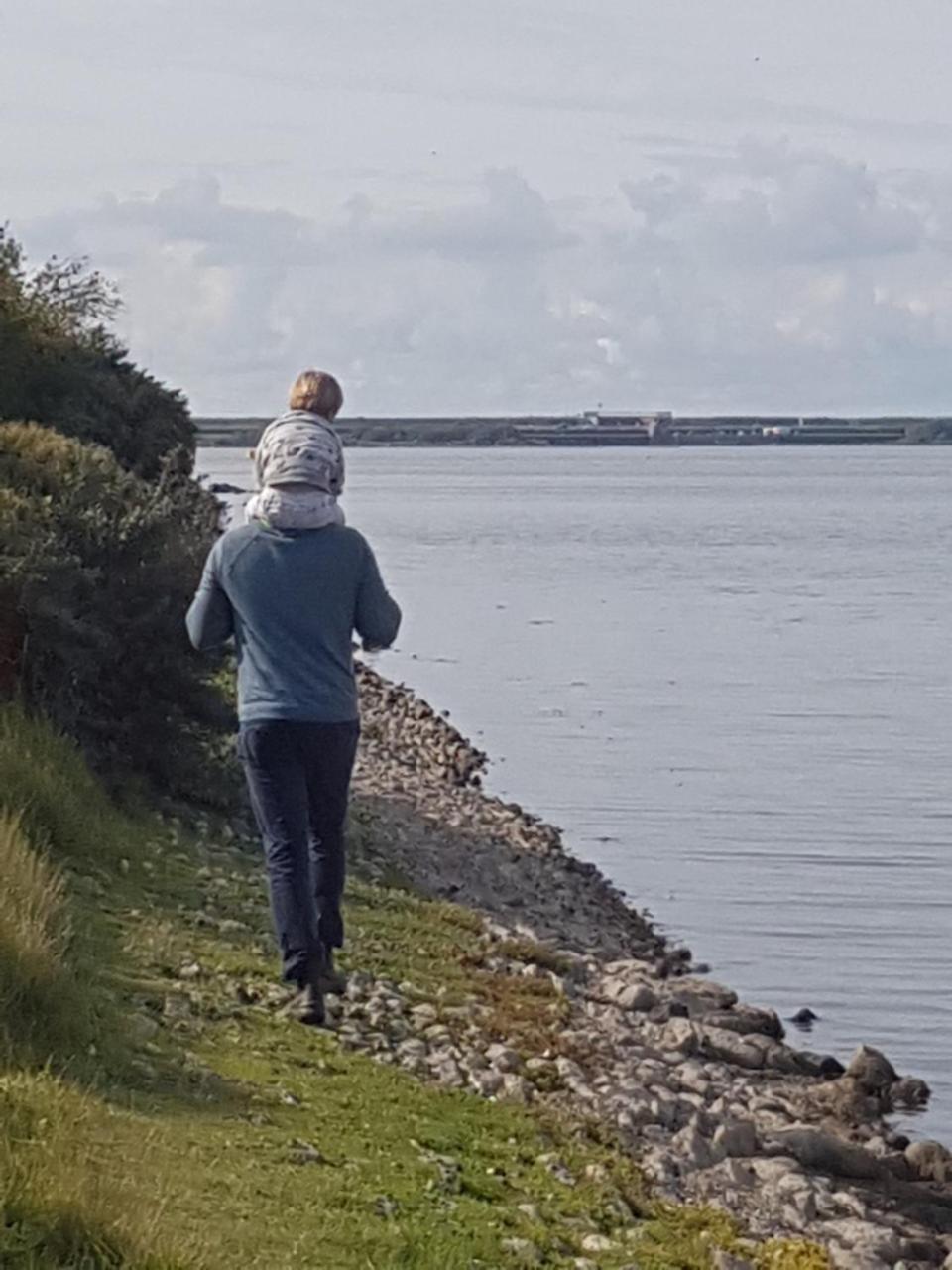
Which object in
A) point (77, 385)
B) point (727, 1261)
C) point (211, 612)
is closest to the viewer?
point (727, 1261)

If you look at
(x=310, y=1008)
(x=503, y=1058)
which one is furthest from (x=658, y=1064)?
(x=310, y=1008)

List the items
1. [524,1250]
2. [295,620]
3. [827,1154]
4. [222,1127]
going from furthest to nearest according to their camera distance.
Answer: [827,1154]
[295,620]
[222,1127]
[524,1250]

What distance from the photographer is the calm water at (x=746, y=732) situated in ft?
58.7

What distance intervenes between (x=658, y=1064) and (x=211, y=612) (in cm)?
391

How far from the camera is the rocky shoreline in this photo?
950 centimetres

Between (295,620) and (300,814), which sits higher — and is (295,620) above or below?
above

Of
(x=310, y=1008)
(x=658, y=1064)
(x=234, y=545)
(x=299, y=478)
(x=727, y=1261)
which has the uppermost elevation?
(x=299, y=478)

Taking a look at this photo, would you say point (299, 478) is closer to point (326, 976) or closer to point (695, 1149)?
point (326, 976)

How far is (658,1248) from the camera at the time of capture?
777 cm

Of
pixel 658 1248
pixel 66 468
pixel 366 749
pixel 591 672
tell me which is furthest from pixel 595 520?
pixel 658 1248

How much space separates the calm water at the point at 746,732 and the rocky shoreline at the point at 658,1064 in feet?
2.58

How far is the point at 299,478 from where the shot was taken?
8852 millimetres

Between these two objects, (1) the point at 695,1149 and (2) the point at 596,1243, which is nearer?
(2) the point at 596,1243

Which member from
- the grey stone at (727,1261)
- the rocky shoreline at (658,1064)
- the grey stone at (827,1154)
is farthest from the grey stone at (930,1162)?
the grey stone at (727,1261)
